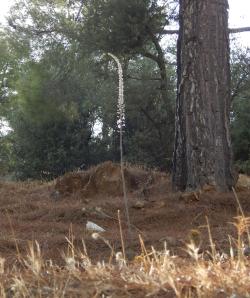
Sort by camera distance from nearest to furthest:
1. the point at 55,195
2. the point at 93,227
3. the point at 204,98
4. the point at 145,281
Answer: the point at 145,281
the point at 93,227
the point at 204,98
the point at 55,195

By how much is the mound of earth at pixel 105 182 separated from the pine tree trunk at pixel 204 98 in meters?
1.03

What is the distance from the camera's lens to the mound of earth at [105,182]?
7.87 meters

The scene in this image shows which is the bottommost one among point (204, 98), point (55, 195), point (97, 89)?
point (55, 195)

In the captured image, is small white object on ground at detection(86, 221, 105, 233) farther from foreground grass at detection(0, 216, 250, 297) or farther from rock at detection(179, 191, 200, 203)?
foreground grass at detection(0, 216, 250, 297)

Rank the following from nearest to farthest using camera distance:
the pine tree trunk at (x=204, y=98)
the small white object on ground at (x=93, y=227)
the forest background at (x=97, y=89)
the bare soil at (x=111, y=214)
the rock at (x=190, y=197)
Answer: the bare soil at (x=111, y=214)
the small white object on ground at (x=93, y=227)
the rock at (x=190, y=197)
the pine tree trunk at (x=204, y=98)
the forest background at (x=97, y=89)

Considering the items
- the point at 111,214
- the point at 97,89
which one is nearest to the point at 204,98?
the point at 111,214

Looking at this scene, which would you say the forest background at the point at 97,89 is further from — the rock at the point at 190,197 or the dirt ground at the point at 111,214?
the rock at the point at 190,197

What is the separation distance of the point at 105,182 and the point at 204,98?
1962 mm

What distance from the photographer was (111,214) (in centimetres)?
600

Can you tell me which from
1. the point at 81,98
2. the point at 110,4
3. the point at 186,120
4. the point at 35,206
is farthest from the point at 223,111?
the point at 81,98

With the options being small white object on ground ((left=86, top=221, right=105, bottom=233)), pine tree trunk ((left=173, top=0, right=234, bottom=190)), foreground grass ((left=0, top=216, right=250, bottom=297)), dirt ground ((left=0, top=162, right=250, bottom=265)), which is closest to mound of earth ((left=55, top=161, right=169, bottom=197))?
dirt ground ((left=0, top=162, right=250, bottom=265))

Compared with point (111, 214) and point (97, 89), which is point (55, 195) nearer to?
point (111, 214)

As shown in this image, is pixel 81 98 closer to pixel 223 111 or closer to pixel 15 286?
pixel 223 111

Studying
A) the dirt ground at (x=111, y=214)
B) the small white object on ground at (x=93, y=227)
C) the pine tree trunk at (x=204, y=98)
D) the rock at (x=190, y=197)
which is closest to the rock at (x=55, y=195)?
the dirt ground at (x=111, y=214)
